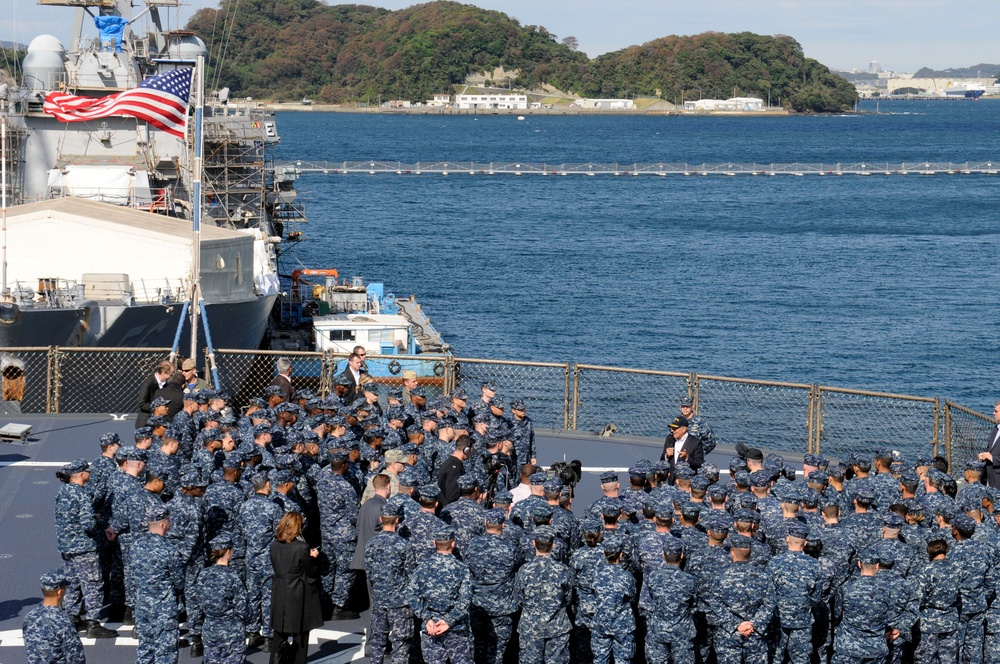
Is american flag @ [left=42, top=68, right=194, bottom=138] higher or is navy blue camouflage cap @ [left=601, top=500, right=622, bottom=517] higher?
american flag @ [left=42, top=68, right=194, bottom=138]

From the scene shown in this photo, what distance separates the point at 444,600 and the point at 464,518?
122 centimetres

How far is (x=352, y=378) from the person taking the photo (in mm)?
18734

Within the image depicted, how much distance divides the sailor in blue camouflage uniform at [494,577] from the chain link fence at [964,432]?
9124 mm

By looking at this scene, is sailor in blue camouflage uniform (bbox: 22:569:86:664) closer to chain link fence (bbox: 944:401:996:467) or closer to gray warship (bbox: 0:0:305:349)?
gray warship (bbox: 0:0:305:349)

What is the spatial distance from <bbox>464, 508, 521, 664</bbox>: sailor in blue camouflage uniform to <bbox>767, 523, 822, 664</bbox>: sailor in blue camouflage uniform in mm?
2294

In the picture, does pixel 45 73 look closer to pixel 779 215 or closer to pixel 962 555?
pixel 962 555

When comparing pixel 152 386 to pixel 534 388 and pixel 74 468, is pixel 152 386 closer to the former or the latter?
pixel 74 468

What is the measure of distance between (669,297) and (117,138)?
37.2 meters

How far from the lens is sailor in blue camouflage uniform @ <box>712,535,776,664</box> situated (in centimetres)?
1116

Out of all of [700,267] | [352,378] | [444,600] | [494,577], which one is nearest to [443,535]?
[444,600]

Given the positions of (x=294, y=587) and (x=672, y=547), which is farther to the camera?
(x=294, y=587)

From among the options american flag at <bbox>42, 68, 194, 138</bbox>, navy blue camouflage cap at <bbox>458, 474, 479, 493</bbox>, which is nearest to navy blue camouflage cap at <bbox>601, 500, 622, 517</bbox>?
navy blue camouflage cap at <bbox>458, 474, 479, 493</bbox>

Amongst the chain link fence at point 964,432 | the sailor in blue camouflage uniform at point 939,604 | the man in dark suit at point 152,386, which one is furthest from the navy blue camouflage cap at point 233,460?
the chain link fence at point 964,432

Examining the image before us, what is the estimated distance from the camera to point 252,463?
13.4 m
